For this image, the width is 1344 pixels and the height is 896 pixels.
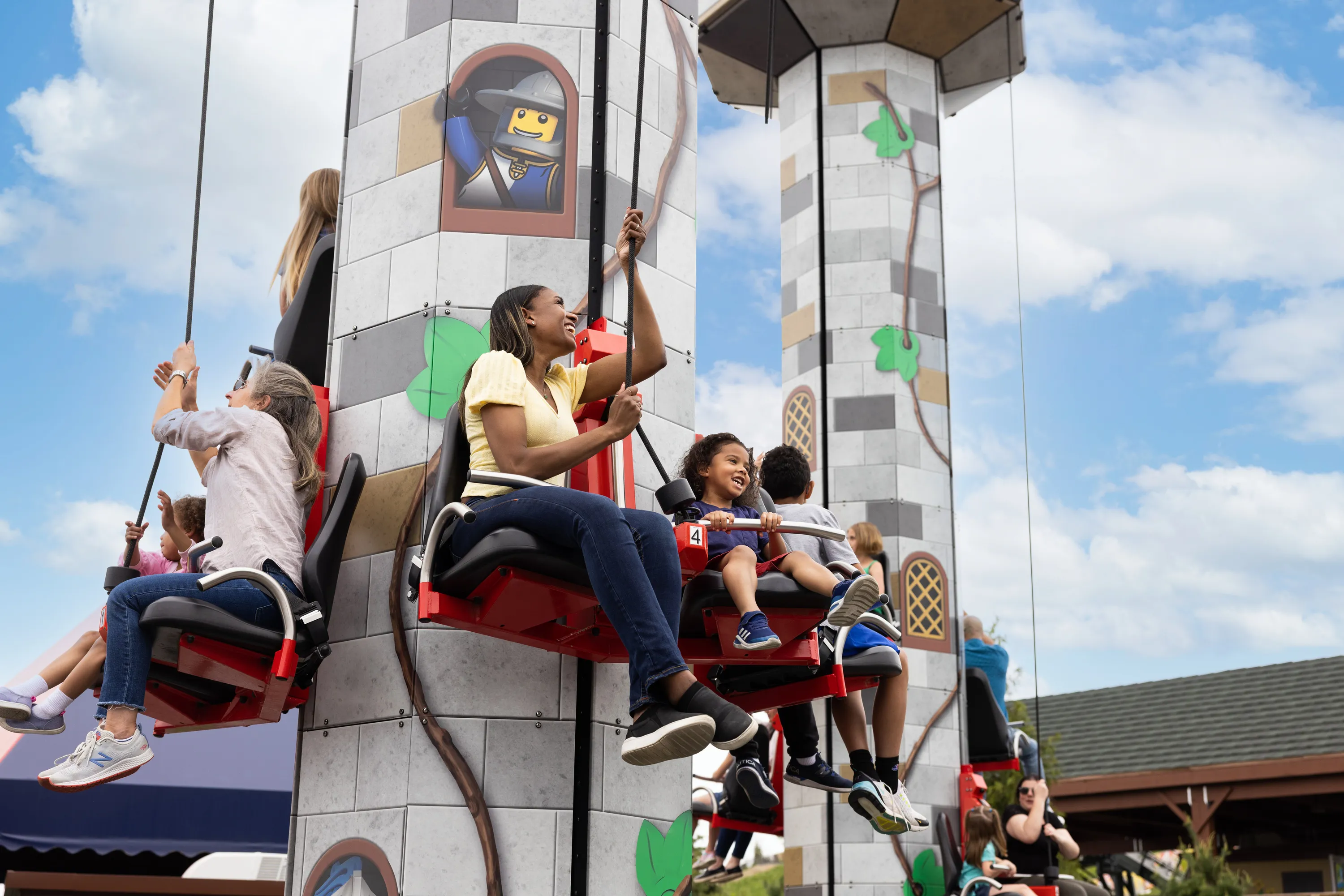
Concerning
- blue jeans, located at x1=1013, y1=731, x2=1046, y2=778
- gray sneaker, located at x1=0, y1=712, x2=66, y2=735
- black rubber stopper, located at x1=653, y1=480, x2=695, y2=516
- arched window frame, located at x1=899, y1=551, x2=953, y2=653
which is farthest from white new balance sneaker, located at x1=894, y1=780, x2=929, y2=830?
arched window frame, located at x1=899, y1=551, x2=953, y2=653

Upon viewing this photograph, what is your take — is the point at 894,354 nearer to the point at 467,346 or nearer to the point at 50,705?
the point at 467,346

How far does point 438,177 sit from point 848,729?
2.58 m

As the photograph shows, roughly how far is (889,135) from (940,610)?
3.74 meters

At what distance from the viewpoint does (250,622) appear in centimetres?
378

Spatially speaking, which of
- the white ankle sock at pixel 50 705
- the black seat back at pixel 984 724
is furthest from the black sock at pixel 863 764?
the black seat back at pixel 984 724

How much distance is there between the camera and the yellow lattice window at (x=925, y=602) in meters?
9.45

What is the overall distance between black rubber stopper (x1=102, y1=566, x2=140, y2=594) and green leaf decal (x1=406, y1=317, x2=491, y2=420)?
1.03m

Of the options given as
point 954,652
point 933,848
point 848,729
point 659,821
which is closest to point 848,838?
point 933,848

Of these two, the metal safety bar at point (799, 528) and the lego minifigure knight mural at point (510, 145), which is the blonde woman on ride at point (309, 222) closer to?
the lego minifigure knight mural at point (510, 145)

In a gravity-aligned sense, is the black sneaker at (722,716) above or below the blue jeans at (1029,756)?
below

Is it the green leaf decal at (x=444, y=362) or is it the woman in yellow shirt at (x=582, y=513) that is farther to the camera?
the green leaf decal at (x=444, y=362)

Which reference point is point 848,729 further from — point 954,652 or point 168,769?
point 954,652

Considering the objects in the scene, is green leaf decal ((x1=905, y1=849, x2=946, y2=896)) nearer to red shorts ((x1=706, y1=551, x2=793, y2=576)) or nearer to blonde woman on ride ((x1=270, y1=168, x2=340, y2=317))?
red shorts ((x1=706, y1=551, x2=793, y2=576))

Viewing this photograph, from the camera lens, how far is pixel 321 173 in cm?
512
